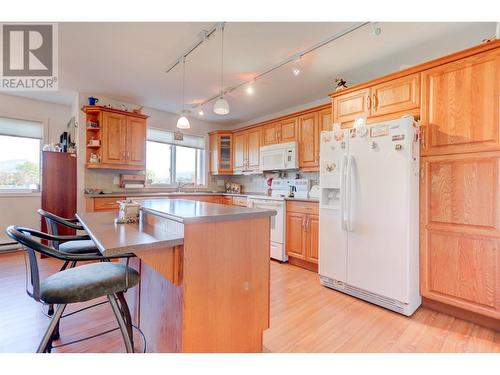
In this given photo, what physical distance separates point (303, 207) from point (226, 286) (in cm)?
217

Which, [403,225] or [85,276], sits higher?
[403,225]

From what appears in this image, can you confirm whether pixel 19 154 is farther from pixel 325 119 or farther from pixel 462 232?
pixel 462 232

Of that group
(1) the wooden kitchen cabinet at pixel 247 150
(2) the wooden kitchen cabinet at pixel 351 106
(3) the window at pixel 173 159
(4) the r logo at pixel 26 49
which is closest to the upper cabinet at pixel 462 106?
(2) the wooden kitchen cabinet at pixel 351 106

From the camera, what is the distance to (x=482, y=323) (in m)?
2.04

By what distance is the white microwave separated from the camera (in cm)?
398

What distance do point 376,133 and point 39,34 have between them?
11.1 feet

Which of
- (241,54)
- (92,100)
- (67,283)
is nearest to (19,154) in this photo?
(92,100)

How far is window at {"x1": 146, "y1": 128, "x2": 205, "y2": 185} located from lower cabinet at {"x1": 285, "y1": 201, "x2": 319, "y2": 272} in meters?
2.63

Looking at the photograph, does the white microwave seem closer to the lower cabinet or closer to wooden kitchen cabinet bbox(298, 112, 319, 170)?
wooden kitchen cabinet bbox(298, 112, 319, 170)

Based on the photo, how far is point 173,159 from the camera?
5.15m

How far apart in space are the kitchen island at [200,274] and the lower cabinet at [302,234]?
1764mm

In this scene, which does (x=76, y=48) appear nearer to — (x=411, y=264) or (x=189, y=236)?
(x=189, y=236)

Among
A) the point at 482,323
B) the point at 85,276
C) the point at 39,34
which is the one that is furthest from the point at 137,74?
the point at 482,323

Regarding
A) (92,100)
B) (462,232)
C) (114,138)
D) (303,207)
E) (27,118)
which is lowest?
(462,232)
